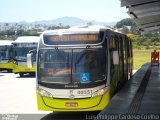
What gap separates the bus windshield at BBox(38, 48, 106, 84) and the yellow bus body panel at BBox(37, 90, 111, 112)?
0.52m

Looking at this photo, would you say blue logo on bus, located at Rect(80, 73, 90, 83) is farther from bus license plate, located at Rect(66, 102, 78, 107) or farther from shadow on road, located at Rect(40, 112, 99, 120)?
shadow on road, located at Rect(40, 112, 99, 120)

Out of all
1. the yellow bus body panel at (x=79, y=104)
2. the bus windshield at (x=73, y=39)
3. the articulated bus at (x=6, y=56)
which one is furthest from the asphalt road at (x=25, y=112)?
the articulated bus at (x=6, y=56)

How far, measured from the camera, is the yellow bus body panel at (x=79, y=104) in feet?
38.5

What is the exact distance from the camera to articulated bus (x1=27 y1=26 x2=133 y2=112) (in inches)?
466

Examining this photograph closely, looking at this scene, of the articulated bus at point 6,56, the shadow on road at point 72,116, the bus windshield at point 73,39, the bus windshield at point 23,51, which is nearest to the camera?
the shadow on road at point 72,116

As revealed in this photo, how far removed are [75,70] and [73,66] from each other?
5.0 inches

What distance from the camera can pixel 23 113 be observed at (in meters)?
13.1

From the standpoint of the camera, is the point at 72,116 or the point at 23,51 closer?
the point at 72,116

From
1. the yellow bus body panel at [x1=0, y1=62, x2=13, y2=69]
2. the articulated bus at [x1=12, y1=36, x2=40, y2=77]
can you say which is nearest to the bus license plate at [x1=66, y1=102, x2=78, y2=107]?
the articulated bus at [x1=12, y1=36, x2=40, y2=77]

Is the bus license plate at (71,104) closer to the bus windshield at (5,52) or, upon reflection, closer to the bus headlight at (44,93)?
the bus headlight at (44,93)

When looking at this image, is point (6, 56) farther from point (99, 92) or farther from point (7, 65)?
point (99, 92)

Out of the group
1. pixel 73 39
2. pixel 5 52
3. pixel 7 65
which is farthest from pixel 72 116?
pixel 5 52

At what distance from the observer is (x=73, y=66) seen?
12.1m

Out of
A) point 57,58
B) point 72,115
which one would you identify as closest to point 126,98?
point 72,115
